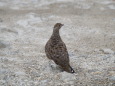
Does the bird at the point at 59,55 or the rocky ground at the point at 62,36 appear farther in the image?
the bird at the point at 59,55

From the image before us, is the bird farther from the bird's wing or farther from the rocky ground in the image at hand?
the rocky ground

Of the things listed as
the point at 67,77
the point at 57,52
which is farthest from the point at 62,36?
the point at 67,77

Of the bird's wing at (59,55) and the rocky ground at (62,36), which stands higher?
the bird's wing at (59,55)

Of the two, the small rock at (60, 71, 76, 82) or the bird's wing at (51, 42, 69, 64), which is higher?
the bird's wing at (51, 42, 69, 64)

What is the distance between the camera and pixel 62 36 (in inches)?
524

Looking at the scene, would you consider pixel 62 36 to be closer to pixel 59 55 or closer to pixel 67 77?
pixel 59 55

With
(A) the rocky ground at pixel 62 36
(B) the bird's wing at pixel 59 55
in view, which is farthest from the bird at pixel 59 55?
(A) the rocky ground at pixel 62 36

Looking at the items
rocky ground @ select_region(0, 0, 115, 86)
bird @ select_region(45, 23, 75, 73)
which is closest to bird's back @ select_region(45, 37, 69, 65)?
bird @ select_region(45, 23, 75, 73)

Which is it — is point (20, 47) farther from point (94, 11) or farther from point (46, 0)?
point (46, 0)

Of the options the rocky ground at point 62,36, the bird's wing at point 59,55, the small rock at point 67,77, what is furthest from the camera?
the bird's wing at point 59,55

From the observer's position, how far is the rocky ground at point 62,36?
7086 mm

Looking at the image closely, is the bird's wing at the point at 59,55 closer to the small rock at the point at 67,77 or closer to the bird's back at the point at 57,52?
the bird's back at the point at 57,52

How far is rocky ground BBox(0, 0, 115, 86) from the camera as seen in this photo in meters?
7.09

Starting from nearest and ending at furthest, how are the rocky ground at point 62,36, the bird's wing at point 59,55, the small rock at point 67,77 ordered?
the small rock at point 67,77 < the rocky ground at point 62,36 < the bird's wing at point 59,55
